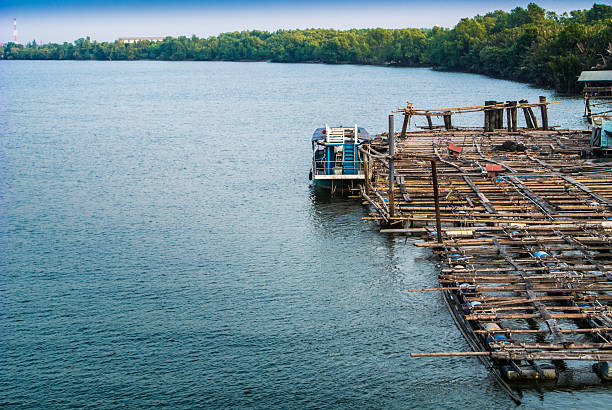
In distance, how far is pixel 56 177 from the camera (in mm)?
52781

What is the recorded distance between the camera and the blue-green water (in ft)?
71.2

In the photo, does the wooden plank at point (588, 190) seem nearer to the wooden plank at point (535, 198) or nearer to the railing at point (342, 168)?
the wooden plank at point (535, 198)

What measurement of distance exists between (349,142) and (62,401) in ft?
88.4

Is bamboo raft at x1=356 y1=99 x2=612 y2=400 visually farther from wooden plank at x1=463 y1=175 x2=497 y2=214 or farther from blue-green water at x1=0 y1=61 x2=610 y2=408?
blue-green water at x1=0 y1=61 x2=610 y2=408

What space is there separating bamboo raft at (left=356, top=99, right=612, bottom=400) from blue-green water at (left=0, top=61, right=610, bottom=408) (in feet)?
3.90

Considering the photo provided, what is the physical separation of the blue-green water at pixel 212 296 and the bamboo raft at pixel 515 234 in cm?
119

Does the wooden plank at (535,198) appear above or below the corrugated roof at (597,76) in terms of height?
below

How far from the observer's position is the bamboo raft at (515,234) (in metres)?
21.8

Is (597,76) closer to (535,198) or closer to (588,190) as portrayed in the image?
(588,190)

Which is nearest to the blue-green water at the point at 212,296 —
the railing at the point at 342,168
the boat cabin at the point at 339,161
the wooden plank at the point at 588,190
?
the boat cabin at the point at 339,161

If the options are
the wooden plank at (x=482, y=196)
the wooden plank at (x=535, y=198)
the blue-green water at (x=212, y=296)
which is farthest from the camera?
the wooden plank at (x=482, y=196)

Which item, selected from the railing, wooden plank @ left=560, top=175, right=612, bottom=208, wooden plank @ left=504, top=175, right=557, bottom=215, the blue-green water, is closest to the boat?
the railing

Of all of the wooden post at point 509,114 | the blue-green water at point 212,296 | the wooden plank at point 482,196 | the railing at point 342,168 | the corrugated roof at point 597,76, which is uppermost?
the corrugated roof at point 597,76

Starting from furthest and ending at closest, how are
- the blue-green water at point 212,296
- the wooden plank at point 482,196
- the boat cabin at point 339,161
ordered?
the boat cabin at point 339,161 < the wooden plank at point 482,196 < the blue-green water at point 212,296
